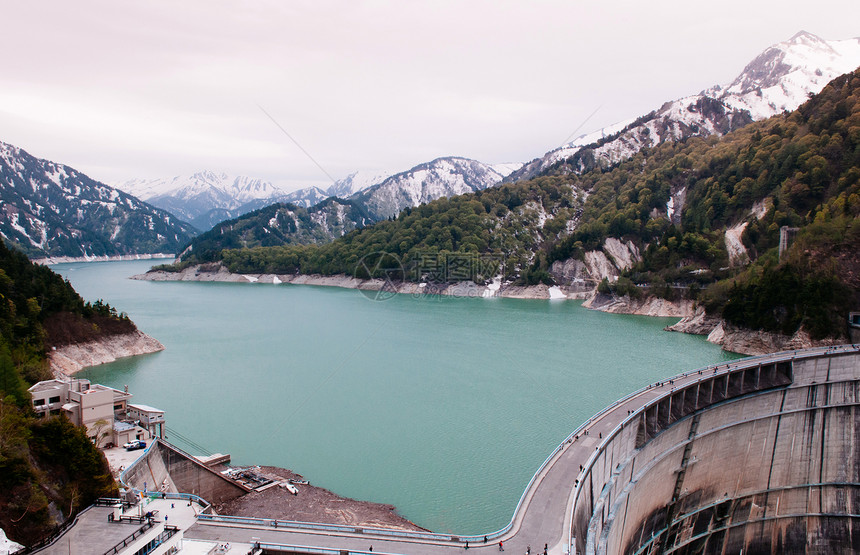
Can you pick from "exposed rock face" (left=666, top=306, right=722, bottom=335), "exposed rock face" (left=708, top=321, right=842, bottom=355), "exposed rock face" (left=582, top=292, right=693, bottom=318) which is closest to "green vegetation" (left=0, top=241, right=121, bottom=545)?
"exposed rock face" (left=708, top=321, right=842, bottom=355)

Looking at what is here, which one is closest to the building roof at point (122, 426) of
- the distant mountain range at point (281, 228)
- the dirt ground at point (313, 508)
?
the dirt ground at point (313, 508)

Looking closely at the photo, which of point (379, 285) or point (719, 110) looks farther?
point (719, 110)

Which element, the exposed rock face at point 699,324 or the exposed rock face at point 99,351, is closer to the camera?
the exposed rock face at point 99,351

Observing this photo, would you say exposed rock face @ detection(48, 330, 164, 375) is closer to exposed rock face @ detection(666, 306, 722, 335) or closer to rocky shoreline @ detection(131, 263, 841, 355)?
rocky shoreline @ detection(131, 263, 841, 355)

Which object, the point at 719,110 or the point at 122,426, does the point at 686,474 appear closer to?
the point at 122,426

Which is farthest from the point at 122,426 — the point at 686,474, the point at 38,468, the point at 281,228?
the point at 281,228

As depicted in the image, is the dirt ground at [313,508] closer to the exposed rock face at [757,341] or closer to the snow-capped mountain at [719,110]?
the exposed rock face at [757,341]

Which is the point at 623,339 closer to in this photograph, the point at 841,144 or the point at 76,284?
the point at 841,144

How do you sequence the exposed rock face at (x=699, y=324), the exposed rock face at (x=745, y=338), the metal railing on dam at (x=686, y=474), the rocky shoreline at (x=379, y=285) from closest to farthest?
the metal railing on dam at (x=686, y=474)
the exposed rock face at (x=745, y=338)
the exposed rock face at (x=699, y=324)
the rocky shoreline at (x=379, y=285)
